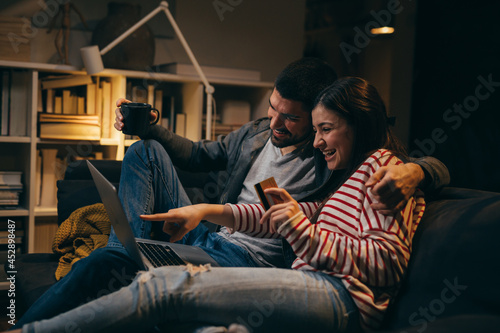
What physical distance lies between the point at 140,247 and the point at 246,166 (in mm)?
597

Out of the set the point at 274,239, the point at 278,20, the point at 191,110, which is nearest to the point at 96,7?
the point at 191,110

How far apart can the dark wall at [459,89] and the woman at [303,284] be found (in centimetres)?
253

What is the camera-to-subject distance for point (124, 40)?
2.87 metres

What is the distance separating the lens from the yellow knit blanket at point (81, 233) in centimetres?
189

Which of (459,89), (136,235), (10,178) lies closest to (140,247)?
(136,235)

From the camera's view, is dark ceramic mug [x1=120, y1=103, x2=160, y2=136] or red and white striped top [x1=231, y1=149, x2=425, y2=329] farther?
dark ceramic mug [x1=120, y1=103, x2=160, y2=136]

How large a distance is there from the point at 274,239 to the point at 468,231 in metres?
0.68

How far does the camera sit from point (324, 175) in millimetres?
1613

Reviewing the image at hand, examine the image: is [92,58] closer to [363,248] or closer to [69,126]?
[69,126]

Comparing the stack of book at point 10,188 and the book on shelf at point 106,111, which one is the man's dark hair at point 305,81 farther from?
the stack of book at point 10,188

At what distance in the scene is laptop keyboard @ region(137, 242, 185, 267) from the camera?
1.38 meters

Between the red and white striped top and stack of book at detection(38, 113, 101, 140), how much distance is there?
1.85 m

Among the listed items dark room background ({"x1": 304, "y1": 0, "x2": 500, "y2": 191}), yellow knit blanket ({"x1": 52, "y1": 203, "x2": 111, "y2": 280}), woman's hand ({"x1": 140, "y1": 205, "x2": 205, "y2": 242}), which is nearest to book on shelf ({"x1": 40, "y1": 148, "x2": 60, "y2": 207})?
yellow knit blanket ({"x1": 52, "y1": 203, "x2": 111, "y2": 280})

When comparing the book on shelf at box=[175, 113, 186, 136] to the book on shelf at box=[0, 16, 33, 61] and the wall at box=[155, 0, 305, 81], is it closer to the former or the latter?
the wall at box=[155, 0, 305, 81]
